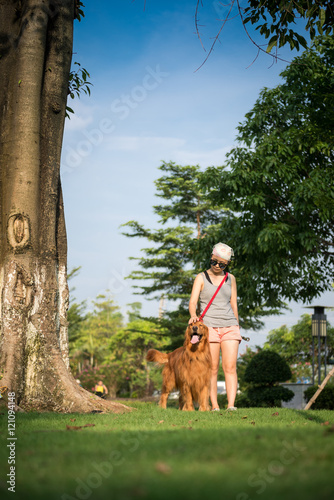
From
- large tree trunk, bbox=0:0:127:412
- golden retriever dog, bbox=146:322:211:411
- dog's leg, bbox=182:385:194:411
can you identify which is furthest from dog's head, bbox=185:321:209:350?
large tree trunk, bbox=0:0:127:412

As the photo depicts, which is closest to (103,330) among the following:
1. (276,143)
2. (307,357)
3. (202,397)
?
(307,357)

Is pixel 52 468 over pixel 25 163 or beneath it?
beneath

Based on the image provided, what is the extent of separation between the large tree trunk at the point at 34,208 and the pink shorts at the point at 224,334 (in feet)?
5.62

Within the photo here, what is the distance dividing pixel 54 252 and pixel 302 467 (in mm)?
5411

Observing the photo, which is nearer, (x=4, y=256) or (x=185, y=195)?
(x=4, y=256)

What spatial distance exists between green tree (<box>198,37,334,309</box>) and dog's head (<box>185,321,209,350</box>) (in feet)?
26.6

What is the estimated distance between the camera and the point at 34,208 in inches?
280

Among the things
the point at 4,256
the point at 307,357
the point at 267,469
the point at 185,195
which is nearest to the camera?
the point at 267,469

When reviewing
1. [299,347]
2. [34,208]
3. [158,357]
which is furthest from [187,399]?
[299,347]

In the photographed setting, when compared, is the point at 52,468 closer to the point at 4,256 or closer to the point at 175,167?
the point at 4,256

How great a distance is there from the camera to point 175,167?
38250mm

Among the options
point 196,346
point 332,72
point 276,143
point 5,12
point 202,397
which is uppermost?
point 332,72

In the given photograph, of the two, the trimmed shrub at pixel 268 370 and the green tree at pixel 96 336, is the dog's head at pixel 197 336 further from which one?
the green tree at pixel 96 336

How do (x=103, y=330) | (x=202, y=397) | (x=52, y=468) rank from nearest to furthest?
(x=52, y=468), (x=202, y=397), (x=103, y=330)
